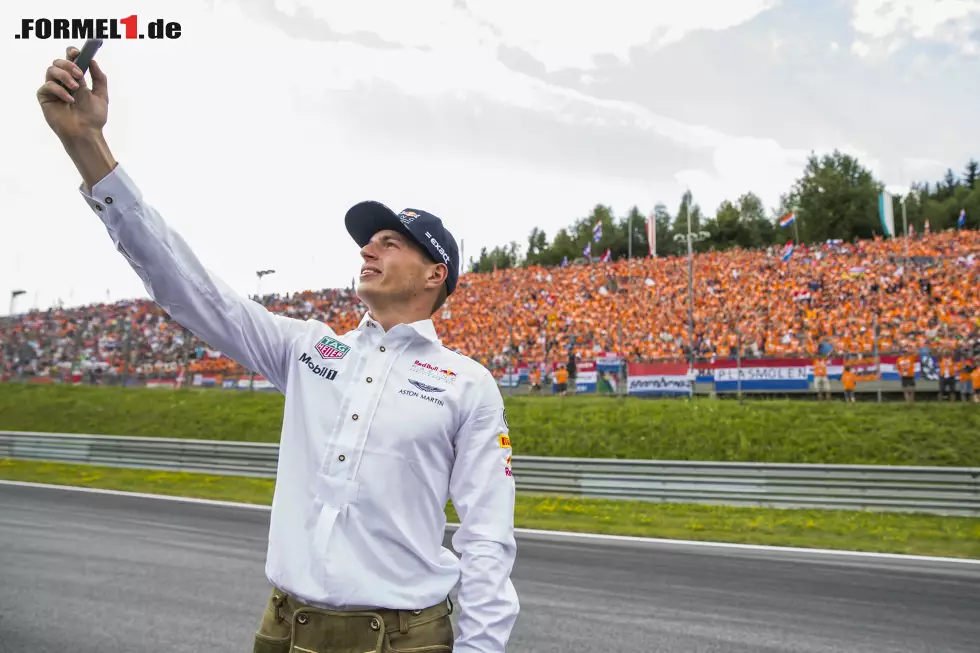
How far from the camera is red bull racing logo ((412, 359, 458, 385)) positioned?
213 centimetres

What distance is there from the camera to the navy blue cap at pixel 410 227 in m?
2.31

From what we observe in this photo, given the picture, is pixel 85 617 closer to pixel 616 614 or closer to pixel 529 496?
pixel 616 614

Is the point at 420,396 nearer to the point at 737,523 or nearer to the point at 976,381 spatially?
the point at 737,523

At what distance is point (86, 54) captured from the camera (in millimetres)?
1646

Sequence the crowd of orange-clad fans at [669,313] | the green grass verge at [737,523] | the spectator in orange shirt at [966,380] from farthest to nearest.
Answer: the crowd of orange-clad fans at [669,313] → the spectator in orange shirt at [966,380] → the green grass verge at [737,523]

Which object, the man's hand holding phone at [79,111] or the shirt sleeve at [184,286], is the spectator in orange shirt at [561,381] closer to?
the shirt sleeve at [184,286]

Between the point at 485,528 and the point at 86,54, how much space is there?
1432 mm

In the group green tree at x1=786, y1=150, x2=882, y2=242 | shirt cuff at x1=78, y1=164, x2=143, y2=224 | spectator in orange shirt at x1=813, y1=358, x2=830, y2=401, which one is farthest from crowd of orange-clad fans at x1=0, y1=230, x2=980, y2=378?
green tree at x1=786, y1=150, x2=882, y2=242

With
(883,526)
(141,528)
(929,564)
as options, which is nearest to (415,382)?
(929,564)

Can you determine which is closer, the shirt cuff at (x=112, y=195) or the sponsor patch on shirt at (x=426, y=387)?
the shirt cuff at (x=112, y=195)

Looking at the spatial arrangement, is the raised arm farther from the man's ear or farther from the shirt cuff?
the man's ear

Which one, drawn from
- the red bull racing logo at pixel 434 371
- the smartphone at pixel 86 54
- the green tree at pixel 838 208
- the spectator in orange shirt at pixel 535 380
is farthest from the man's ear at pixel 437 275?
the green tree at pixel 838 208

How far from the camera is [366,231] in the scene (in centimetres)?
243

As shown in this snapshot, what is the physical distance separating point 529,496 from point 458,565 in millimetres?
11566
